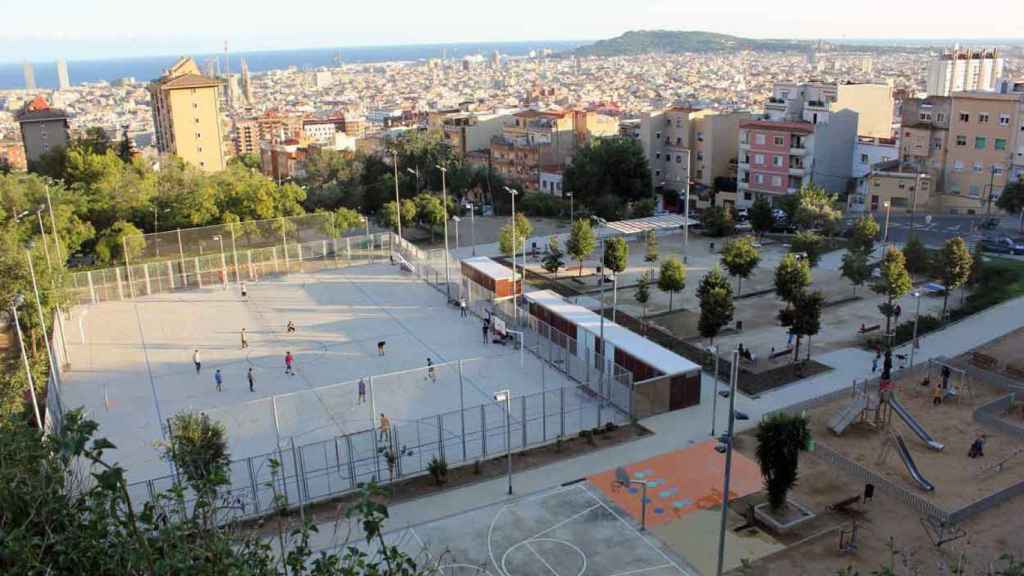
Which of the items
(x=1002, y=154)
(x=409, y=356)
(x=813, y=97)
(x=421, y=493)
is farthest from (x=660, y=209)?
(x=421, y=493)

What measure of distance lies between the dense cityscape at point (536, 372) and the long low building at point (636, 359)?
0.11 metres

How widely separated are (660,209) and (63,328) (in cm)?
4194

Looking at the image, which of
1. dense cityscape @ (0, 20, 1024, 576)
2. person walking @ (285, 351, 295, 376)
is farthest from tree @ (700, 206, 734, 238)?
person walking @ (285, 351, 295, 376)

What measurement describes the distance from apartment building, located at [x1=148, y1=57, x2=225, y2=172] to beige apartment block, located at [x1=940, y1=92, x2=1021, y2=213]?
2353 inches

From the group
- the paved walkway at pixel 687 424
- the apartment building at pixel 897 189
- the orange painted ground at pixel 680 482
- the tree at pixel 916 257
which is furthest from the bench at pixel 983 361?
the apartment building at pixel 897 189

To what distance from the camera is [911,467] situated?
19719 mm

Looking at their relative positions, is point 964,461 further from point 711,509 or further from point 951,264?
point 951,264

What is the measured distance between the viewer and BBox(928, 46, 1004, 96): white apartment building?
351ft

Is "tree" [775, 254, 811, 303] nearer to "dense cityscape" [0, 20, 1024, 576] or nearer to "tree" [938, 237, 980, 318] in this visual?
"dense cityscape" [0, 20, 1024, 576]

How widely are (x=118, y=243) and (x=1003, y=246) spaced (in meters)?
45.6

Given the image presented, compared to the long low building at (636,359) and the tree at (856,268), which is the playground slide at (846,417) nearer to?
the long low building at (636,359)

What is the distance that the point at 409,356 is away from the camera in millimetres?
29047

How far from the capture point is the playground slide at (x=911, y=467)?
63.5 ft

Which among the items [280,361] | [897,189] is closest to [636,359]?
[280,361]
